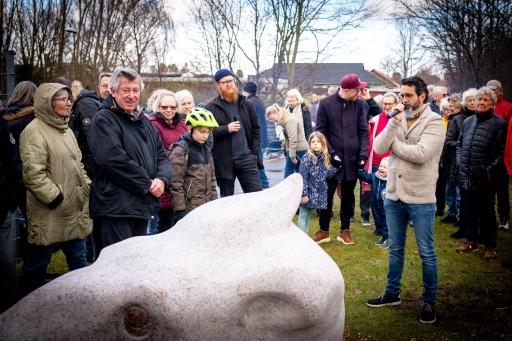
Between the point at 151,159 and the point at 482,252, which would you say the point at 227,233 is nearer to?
the point at 151,159

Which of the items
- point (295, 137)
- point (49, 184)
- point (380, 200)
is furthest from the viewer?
point (295, 137)

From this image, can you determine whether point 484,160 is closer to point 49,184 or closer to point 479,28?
point 49,184

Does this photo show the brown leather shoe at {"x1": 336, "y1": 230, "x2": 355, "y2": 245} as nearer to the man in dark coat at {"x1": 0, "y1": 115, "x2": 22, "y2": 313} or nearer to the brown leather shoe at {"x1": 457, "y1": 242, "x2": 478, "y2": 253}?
the brown leather shoe at {"x1": 457, "y1": 242, "x2": 478, "y2": 253}

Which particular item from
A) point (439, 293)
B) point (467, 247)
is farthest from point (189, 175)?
point (467, 247)

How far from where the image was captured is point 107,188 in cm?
344

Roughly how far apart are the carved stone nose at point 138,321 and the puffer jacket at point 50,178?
2.23m

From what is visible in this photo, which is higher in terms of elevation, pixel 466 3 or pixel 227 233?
pixel 466 3

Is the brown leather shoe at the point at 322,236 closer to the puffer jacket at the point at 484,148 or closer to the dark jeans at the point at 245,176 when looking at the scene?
the dark jeans at the point at 245,176

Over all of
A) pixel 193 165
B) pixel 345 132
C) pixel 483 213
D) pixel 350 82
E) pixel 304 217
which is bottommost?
pixel 304 217

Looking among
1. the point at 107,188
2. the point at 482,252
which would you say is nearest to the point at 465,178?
the point at 482,252

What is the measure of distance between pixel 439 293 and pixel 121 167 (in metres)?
3.59

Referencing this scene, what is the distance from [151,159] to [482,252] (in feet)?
15.9

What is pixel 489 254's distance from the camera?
19.3ft

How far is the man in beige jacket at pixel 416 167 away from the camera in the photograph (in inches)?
156
